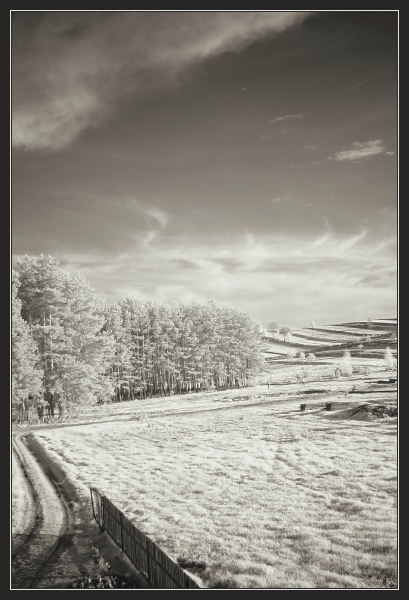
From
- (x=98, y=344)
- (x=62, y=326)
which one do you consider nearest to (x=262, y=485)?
(x=98, y=344)

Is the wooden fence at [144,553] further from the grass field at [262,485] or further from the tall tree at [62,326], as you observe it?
the tall tree at [62,326]

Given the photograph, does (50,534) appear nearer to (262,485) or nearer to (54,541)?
(54,541)

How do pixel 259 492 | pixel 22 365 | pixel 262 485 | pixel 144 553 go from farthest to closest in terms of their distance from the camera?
pixel 22 365
pixel 262 485
pixel 259 492
pixel 144 553

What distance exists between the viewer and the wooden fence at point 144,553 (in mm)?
5645

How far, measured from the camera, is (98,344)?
1380 centimetres

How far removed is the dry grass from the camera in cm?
624

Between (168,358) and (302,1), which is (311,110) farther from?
(168,358)

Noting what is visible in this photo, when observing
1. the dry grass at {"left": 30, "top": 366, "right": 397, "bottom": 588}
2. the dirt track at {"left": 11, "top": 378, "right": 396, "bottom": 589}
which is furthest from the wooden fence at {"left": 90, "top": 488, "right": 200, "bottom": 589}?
the dry grass at {"left": 30, "top": 366, "right": 397, "bottom": 588}

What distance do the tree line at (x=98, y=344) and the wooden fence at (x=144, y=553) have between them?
4.19 metres

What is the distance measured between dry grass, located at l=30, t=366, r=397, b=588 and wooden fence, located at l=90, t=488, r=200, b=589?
2.08 ft

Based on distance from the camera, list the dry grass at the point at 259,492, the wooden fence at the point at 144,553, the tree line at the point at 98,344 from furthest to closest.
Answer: the tree line at the point at 98,344 → the dry grass at the point at 259,492 → the wooden fence at the point at 144,553

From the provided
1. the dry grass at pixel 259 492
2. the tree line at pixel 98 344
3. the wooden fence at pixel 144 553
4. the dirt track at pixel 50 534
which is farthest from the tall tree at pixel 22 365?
the wooden fence at pixel 144 553

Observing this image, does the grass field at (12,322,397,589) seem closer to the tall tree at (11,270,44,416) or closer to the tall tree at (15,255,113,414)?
the tall tree at (15,255,113,414)

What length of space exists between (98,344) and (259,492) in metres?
7.81
